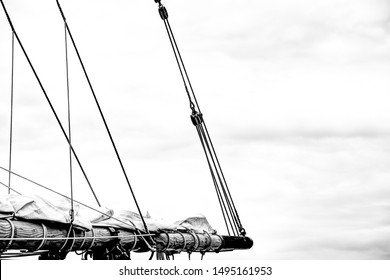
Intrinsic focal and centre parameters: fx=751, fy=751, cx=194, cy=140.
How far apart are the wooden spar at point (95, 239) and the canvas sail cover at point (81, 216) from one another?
9 centimetres

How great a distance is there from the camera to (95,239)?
1034 centimetres

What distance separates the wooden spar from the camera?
8922 millimetres

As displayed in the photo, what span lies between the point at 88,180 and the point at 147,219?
1202mm

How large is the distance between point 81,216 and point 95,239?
0.37 meters

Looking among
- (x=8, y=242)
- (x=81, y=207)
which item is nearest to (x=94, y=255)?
(x=81, y=207)

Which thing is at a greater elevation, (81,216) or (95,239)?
(81,216)

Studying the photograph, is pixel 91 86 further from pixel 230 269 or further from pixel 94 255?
pixel 230 269

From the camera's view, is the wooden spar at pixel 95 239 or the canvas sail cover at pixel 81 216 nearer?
the wooden spar at pixel 95 239

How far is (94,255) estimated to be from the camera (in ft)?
35.7

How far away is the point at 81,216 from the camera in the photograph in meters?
10.3

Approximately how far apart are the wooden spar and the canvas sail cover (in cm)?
9

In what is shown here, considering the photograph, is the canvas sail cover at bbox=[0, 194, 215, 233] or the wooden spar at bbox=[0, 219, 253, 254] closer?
the wooden spar at bbox=[0, 219, 253, 254]

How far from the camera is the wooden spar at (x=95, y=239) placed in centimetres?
892

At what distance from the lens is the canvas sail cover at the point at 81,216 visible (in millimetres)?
9062
